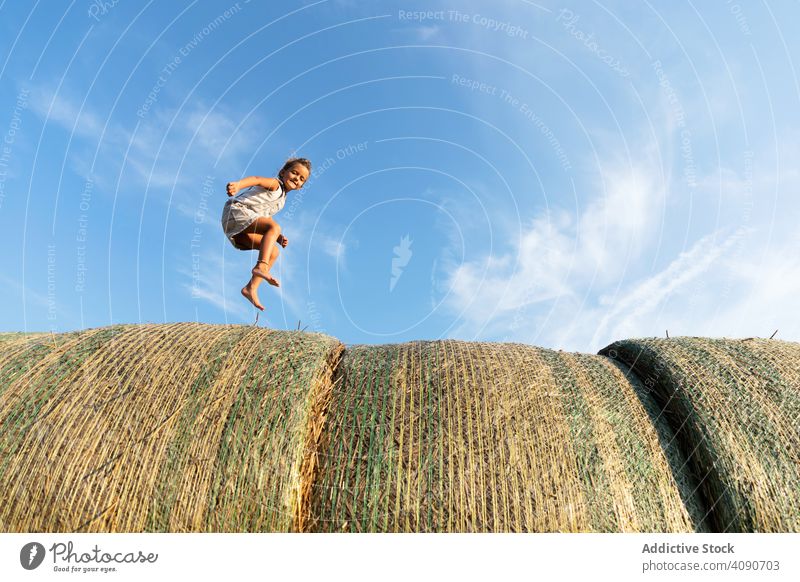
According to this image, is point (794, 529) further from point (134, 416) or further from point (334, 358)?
point (134, 416)

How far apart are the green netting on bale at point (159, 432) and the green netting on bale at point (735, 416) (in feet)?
7.02

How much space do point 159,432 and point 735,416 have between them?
10.7 ft

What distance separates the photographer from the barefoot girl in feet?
18.3

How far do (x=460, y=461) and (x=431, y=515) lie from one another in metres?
0.32

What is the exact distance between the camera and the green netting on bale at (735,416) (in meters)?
3.08

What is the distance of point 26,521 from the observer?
9.10ft

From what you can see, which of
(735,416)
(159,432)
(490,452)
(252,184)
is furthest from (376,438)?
(252,184)

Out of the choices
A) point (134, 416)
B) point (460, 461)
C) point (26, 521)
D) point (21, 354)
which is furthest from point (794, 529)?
point (21, 354)

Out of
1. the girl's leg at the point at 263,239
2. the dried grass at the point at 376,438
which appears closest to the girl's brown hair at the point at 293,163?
the girl's leg at the point at 263,239

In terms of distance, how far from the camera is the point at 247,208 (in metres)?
5.76

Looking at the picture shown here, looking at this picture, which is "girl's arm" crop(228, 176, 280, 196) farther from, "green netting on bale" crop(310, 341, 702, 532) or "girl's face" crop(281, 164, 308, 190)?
"green netting on bale" crop(310, 341, 702, 532)

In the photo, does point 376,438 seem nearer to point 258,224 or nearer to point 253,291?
point 253,291

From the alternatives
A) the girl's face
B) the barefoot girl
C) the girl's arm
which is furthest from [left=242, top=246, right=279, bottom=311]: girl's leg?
the girl's face

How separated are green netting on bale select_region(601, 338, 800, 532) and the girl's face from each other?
3696 millimetres
